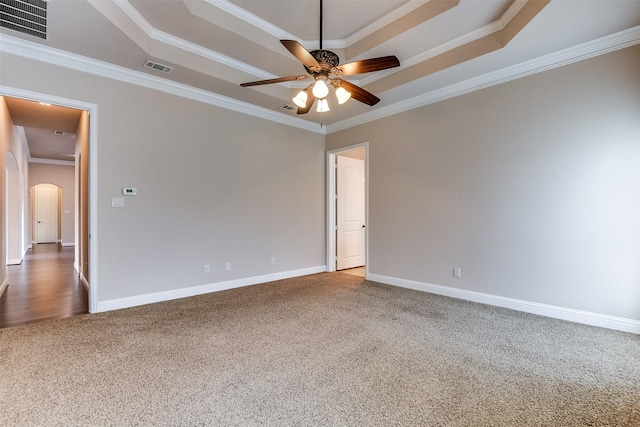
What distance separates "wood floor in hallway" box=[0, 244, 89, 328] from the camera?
11.0 feet

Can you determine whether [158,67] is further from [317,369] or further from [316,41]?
[317,369]

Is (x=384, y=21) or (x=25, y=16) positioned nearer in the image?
(x=25, y=16)

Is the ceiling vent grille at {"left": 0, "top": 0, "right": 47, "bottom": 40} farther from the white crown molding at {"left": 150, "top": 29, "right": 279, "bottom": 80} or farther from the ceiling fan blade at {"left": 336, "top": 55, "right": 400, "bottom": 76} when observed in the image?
the ceiling fan blade at {"left": 336, "top": 55, "right": 400, "bottom": 76}

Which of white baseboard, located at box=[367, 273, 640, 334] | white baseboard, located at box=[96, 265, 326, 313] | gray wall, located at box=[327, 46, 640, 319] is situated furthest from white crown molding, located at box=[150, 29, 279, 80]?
white baseboard, located at box=[367, 273, 640, 334]

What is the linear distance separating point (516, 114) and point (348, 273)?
372cm

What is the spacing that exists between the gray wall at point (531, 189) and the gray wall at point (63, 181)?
11986mm

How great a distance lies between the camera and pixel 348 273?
571 centimetres

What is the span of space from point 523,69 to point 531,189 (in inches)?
55.5

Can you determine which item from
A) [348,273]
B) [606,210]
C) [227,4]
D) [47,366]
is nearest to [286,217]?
[348,273]

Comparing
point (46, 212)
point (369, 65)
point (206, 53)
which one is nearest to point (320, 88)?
point (369, 65)

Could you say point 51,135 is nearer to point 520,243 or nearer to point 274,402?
point 274,402

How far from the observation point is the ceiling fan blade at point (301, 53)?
7.28 ft

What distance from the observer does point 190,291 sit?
162 inches

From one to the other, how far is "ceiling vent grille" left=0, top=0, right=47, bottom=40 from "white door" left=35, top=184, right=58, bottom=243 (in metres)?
11.1
